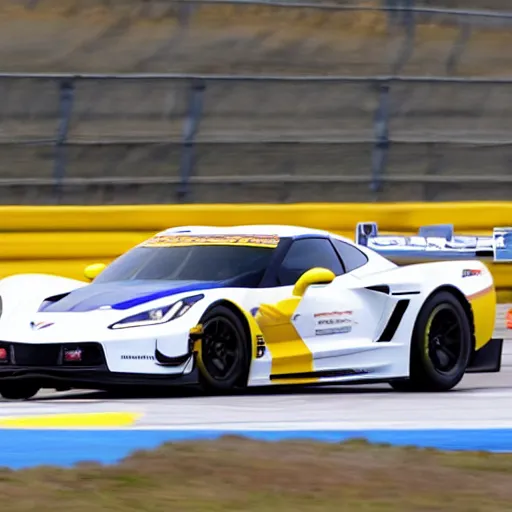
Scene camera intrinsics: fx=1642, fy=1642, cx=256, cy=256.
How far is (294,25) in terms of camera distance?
2917cm

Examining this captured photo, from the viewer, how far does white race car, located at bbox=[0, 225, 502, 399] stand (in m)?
9.27

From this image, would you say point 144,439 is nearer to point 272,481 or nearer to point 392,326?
point 272,481

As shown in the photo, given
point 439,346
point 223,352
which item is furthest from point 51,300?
point 439,346

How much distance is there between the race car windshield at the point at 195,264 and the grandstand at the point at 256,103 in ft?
22.0

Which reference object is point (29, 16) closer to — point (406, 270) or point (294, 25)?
point (294, 25)

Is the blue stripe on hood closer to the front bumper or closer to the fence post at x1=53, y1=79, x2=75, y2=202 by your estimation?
the front bumper

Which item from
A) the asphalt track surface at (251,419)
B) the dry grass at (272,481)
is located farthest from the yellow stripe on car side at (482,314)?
the dry grass at (272,481)

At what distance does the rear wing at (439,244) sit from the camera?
41.7 feet

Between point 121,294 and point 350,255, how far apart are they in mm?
1798

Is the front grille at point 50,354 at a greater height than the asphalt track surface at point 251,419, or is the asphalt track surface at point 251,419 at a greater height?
the front grille at point 50,354

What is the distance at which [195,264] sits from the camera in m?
10.1

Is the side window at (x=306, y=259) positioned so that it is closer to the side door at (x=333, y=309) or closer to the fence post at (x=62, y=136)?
the side door at (x=333, y=309)

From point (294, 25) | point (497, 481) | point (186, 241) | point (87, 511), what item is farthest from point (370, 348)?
point (294, 25)

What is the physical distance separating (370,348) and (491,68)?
19916mm
